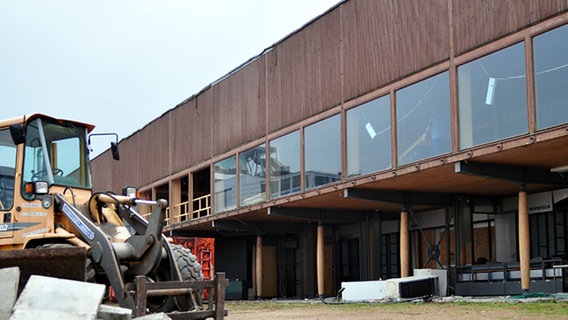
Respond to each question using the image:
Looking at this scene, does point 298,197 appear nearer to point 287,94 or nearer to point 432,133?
point 287,94

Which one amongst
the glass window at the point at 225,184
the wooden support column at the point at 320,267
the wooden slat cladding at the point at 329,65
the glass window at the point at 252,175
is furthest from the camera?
the glass window at the point at 225,184

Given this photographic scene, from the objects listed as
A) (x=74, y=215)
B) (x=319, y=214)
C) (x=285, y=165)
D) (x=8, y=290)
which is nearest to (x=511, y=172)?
(x=285, y=165)

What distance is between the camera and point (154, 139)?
128 feet

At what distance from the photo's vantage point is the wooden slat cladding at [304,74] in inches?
968

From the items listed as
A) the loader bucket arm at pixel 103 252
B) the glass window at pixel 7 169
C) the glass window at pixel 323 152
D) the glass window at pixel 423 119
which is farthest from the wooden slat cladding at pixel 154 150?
the loader bucket arm at pixel 103 252

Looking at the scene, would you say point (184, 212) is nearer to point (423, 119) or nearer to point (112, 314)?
point (423, 119)

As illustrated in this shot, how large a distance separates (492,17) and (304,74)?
8.86 metres

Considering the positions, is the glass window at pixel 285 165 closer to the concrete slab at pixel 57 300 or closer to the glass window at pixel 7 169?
the glass window at pixel 7 169

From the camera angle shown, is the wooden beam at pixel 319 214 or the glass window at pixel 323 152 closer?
the glass window at pixel 323 152

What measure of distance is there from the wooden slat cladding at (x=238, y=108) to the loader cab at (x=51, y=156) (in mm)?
17373

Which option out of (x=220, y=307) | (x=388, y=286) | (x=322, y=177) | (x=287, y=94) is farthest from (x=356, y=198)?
(x=220, y=307)

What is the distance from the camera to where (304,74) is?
26.0 m

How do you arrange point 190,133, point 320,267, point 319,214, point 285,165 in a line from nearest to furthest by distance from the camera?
point 285,165 < point 320,267 < point 319,214 < point 190,133

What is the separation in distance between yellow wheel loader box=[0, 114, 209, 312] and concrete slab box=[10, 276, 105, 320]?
1491 millimetres
